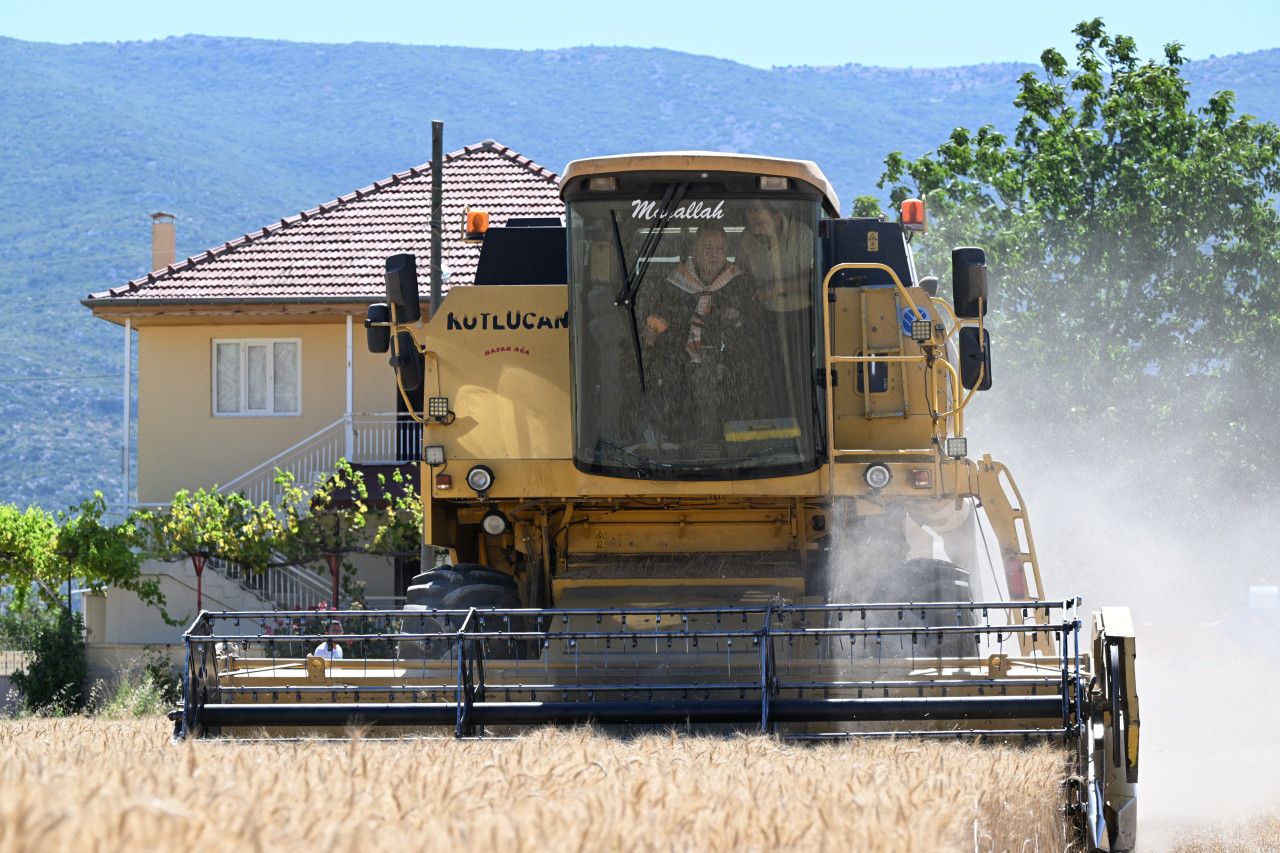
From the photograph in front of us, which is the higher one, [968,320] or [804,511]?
[968,320]

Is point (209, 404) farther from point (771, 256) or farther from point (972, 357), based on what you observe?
point (972, 357)

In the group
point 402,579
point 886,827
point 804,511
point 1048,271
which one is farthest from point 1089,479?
point 886,827

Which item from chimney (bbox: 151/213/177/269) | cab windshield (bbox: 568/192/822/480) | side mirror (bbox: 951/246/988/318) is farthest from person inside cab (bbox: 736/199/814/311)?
chimney (bbox: 151/213/177/269)

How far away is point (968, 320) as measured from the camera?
8320 millimetres

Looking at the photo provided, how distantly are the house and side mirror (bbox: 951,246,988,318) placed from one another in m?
13.0

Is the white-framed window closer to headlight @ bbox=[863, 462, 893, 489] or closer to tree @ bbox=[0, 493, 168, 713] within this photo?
tree @ bbox=[0, 493, 168, 713]

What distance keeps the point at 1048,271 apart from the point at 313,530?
42.0 ft

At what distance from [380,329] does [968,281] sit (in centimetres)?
330

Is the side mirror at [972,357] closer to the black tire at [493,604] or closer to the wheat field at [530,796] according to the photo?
the black tire at [493,604]

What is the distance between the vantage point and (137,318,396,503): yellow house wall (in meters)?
22.0

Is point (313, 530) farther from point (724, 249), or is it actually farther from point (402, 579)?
point (724, 249)

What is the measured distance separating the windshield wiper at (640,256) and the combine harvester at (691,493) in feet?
0.05

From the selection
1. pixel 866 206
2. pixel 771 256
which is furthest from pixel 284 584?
pixel 771 256

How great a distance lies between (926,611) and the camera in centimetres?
786
